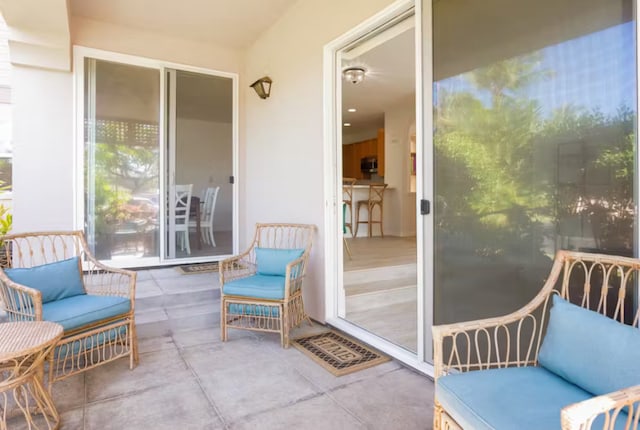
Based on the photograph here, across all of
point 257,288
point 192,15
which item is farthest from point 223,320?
point 192,15

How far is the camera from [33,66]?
3576 mm

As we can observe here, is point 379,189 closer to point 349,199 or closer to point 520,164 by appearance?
point 349,199

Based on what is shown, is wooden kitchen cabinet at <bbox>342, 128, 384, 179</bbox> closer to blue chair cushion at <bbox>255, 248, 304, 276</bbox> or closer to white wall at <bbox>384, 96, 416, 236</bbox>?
white wall at <bbox>384, 96, 416, 236</bbox>

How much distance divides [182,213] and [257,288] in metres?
2.27

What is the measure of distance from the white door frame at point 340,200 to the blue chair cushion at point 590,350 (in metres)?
0.87

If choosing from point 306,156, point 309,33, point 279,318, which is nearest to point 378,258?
point 306,156

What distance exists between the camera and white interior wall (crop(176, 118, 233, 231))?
4444mm

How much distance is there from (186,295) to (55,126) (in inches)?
87.9

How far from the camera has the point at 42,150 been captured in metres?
3.72

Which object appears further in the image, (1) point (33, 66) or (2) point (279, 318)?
(1) point (33, 66)

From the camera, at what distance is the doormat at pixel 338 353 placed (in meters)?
2.30

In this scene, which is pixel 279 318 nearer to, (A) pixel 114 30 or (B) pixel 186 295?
(B) pixel 186 295

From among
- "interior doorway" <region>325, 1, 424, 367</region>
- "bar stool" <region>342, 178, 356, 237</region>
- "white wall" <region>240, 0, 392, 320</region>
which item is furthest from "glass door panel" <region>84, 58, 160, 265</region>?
"bar stool" <region>342, 178, 356, 237</region>

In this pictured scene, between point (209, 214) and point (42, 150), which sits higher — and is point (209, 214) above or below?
below
